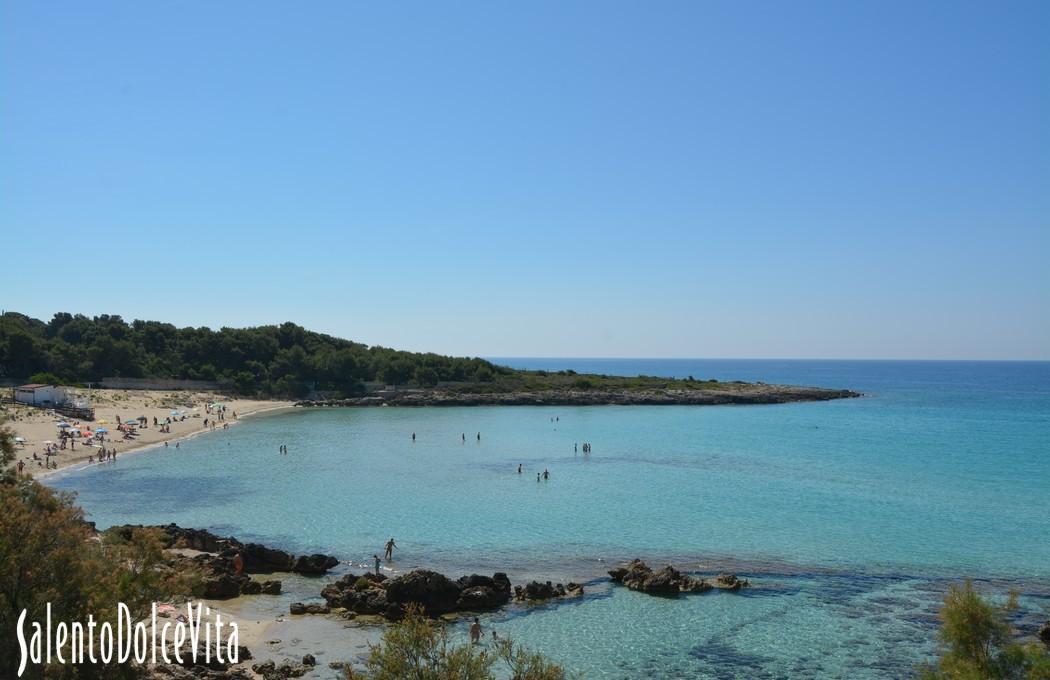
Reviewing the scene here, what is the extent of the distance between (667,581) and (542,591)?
4796 millimetres

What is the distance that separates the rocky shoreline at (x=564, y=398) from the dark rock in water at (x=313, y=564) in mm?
81876

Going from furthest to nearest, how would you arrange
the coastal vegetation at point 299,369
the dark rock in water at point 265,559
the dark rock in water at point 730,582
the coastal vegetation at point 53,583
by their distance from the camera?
the coastal vegetation at point 299,369 < the dark rock in water at point 265,559 < the dark rock in water at point 730,582 < the coastal vegetation at point 53,583

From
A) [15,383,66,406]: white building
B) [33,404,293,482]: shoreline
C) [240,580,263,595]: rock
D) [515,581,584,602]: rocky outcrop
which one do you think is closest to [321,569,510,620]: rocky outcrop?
[515,581,584,602]: rocky outcrop

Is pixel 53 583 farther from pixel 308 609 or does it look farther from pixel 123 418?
pixel 123 418

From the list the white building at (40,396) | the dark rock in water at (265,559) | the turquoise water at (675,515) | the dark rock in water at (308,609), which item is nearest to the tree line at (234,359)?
the white building at (40,396)

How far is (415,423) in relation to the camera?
90.6m

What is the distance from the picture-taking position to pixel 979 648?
14148mm

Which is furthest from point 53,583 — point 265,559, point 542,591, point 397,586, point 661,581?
point 661,581

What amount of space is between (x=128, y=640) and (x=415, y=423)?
75.5 m

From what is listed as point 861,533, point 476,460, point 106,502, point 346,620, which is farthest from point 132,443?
point 861,533

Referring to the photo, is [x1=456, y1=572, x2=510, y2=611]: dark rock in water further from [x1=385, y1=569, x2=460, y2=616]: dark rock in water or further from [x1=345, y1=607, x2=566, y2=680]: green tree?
[x1=345, y1=607, x2=566, y2=680]: green tree

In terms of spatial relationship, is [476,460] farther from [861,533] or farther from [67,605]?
[67,605]

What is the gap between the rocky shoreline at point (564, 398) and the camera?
371 ft

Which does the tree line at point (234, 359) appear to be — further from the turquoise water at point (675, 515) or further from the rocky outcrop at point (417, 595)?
the rocky outcrop at point (417, 595)
